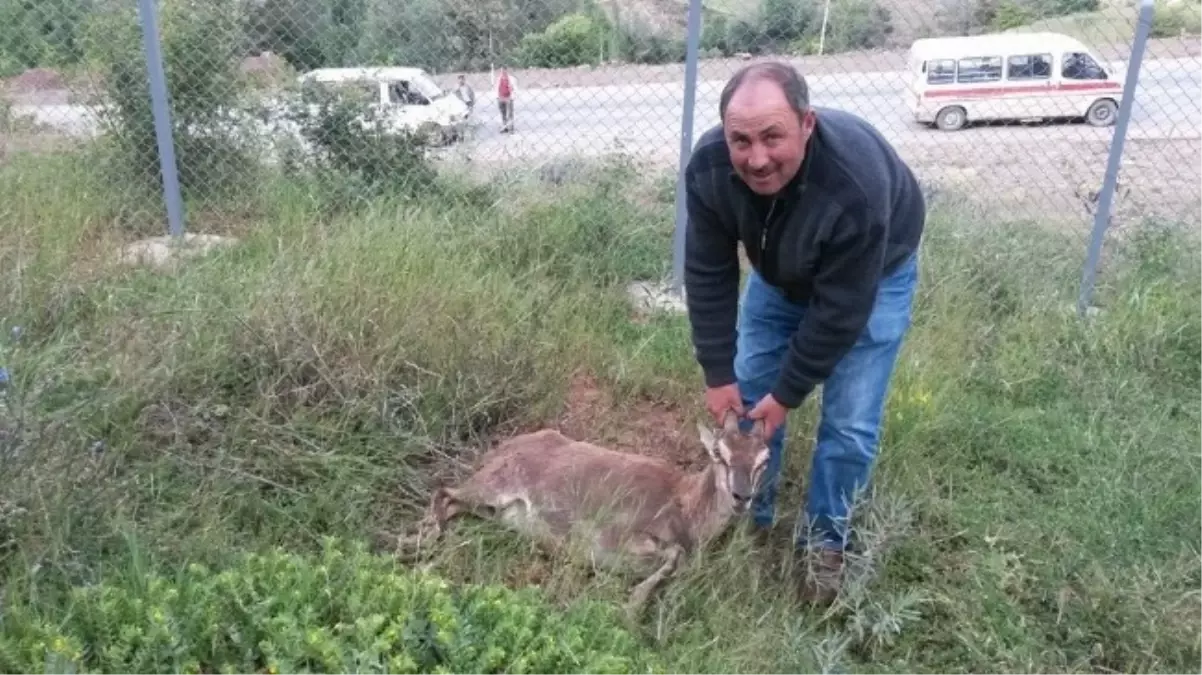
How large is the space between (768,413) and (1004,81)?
3.69 meters

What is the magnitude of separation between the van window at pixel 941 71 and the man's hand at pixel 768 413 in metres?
3.42

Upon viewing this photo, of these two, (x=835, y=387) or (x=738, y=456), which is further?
(x=835, y=387)

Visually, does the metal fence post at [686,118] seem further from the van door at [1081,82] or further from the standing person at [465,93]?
the van door at [1081,82]

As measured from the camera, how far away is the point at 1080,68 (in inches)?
232

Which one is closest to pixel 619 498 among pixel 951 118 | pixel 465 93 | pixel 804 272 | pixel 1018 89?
pixel 804 272

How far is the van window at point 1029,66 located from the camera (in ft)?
19.7

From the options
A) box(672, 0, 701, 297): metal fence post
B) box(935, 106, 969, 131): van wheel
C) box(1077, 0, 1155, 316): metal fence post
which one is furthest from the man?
box(935, 106, 969, 131): van wheel

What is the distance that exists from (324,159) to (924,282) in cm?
345

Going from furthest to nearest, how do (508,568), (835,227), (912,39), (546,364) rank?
(912,39)
(546,364)
(508,568)
(835,227)

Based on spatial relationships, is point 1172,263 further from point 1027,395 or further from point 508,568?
point 508,568

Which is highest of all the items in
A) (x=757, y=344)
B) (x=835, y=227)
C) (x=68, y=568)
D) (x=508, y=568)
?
(x=835, y=227)

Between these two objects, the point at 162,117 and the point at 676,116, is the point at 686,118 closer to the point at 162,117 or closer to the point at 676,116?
the point at 676,116

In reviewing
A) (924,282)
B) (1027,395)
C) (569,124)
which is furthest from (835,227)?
(569,124)

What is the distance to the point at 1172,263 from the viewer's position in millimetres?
5656
